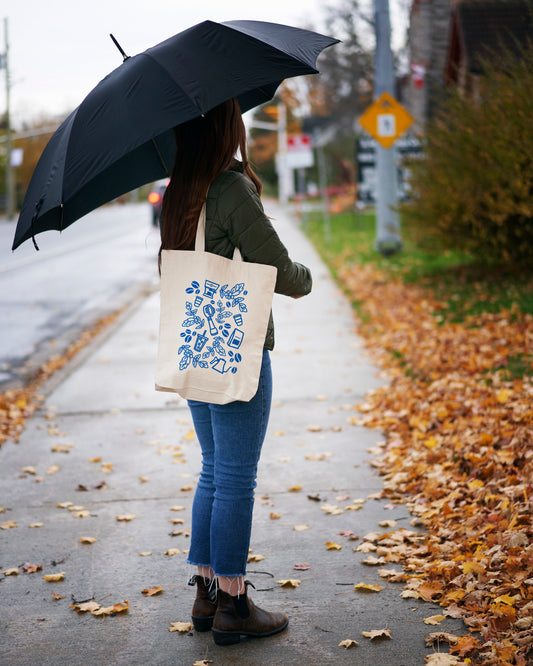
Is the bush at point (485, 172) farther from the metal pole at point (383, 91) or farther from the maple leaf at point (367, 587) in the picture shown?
the maple leaf at point (367, 587)

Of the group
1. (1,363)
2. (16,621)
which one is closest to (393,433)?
(16,621)

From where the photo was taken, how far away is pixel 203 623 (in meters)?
3.16

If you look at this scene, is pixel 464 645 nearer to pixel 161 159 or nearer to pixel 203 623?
pixel 203 623

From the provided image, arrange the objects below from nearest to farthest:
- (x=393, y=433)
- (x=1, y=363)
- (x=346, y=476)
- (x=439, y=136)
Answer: (x=346, y=476) < (x=393, y=433) < (x=1, y=363) < (x=439, y=136)

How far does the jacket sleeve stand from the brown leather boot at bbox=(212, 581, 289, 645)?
51.4 inches

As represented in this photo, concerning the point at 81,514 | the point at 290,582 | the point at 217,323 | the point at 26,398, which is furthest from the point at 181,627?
the point at 26,398

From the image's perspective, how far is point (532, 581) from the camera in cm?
312

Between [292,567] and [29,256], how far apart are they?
710 inches

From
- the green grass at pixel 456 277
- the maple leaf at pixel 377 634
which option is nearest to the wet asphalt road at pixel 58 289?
the maple leaf at pixel 377 634

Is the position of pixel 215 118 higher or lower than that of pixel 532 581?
higher

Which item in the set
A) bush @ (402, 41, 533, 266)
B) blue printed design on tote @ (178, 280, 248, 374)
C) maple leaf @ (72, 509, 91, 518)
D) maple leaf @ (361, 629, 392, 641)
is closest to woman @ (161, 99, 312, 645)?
blue printed design on tote @ (178, 280, 248, 374)

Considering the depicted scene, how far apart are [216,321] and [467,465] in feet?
8.25

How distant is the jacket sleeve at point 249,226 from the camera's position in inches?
105

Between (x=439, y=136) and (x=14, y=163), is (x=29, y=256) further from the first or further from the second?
(x=14, y=163)
